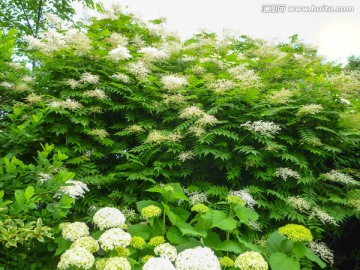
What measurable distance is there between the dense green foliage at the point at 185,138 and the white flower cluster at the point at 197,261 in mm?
706

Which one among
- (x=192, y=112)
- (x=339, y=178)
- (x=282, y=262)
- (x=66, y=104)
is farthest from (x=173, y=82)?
(x=282, y=262)

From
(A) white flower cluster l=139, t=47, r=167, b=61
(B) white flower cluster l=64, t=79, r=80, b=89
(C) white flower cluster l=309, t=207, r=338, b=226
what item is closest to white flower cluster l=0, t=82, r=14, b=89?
(B) white flower cluster l=64, t=79, r=80, b=89

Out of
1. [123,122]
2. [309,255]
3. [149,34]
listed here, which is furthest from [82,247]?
[149,34]

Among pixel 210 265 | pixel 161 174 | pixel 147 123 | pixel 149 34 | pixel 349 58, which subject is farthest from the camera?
pixel 349 58

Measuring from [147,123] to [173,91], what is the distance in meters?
0.67

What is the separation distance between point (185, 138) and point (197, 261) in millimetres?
2553

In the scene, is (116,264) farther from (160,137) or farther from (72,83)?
(72,83)

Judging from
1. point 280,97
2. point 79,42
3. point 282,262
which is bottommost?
point 282,262

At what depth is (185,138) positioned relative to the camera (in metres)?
4.47

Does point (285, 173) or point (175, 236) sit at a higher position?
point (285, 173)

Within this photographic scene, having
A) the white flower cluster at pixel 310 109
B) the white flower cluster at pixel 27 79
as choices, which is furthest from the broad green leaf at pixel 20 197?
the white flower cluster at pixel 310 109

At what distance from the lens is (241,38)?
7.27m

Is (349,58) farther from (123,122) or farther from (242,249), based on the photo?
(242,249)

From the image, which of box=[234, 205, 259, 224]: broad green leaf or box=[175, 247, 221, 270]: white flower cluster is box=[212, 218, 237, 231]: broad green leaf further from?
box=[175, 247, 221, 270]: white flower cluster
